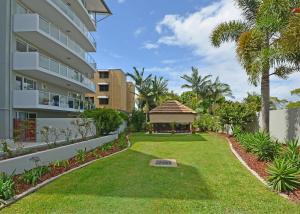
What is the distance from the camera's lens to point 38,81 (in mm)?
28656

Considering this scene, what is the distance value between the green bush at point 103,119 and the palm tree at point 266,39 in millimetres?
10778

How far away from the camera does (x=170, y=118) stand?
4050 cm

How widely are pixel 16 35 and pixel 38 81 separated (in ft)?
17.9

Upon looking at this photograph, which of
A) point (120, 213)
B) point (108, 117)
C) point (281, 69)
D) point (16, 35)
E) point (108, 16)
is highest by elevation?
point (108, 16)

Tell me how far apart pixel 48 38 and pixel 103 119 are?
7.87 metres

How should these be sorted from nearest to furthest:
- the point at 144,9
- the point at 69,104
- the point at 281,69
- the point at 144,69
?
the point at 281,69 < the point at 144,9 < the point at 69,104 < the point at 144,69

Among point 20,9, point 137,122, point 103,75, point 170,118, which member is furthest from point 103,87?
point 20,9

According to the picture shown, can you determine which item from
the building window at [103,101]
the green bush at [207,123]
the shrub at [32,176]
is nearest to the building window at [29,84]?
the shrub at [32,176]

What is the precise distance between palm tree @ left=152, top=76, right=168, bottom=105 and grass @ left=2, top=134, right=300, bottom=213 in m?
41.7

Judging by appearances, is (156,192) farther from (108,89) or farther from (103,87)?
(103,87)

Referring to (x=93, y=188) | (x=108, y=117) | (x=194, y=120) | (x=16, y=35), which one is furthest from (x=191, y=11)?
(x=194, y=120)

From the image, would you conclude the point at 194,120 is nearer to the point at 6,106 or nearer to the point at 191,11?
the point at 191,11

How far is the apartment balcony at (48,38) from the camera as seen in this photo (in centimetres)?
2370

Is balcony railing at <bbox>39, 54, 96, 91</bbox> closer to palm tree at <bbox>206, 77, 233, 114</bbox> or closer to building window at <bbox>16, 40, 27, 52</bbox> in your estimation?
building window at <bbox>16, 40, 27, 52</bbox>
